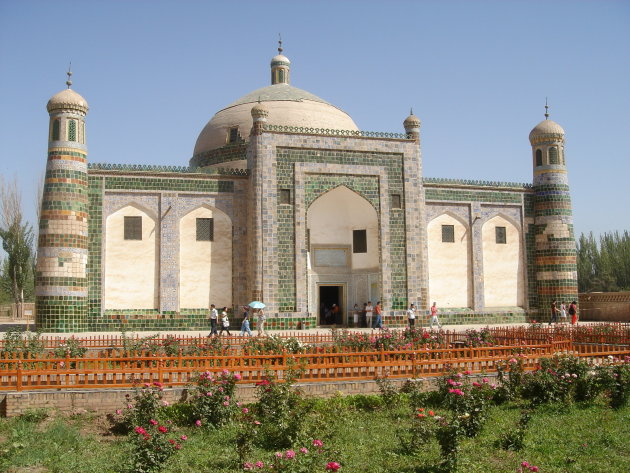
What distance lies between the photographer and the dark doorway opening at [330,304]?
25266 mm

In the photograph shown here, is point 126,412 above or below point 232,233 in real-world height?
below

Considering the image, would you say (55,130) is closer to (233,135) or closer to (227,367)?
(233,135)

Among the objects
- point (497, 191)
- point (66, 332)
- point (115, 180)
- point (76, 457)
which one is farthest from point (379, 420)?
point (497, 191)

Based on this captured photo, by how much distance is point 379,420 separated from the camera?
Answer: 9.49m

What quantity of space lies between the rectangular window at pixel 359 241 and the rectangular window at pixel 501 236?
230 inches

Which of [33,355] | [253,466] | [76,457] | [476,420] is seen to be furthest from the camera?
[33,355]

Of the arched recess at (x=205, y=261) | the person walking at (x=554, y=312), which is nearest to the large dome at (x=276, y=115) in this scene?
the arched recess at (x=205, y=261)

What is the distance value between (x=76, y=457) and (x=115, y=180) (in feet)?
52.1

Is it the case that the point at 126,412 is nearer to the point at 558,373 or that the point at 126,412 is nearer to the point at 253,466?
the point at 253,466

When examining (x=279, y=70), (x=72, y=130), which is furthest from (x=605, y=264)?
(x=72, y=130)

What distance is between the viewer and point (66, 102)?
2152cm

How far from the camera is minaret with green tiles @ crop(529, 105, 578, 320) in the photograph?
26.6m

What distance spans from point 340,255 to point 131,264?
7896mm

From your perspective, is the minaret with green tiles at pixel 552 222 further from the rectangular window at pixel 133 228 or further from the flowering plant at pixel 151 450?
the flowering plant at pixel 151 450
